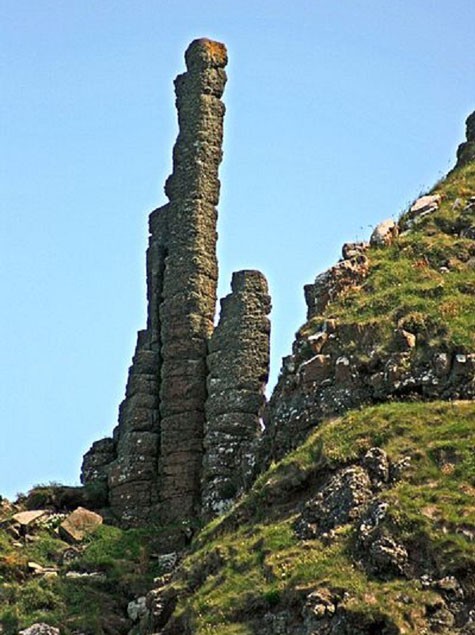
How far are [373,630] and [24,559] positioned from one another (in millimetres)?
17934

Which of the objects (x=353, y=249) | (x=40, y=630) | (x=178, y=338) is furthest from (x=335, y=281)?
(x=40, y=630)

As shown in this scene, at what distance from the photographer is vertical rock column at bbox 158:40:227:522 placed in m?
61.3

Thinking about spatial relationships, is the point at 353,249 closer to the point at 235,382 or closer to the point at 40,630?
the point at 235,382

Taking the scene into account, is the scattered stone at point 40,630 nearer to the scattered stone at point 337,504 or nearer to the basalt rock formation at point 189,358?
the basalt rock formation at point 189,358

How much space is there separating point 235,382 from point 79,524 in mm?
7130

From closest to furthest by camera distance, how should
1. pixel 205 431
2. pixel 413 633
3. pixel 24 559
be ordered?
pixel 413 633 → pixel 24 559 → pixel 205 431

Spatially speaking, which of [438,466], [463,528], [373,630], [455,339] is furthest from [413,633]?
[455,339]

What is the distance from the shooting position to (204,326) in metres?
63.8

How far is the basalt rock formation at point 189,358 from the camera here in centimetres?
6031

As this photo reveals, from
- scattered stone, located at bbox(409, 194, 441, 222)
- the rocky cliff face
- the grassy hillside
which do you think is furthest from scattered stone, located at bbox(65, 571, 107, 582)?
scattered stone, located at bbox(409, 194, 441, 222)

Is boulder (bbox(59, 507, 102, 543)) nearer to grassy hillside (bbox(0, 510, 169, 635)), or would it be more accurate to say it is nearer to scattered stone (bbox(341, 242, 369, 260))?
grassy hillside (bbox(0, 510, 169, 635))

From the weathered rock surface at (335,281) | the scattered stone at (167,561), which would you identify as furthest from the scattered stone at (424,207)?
the scattered stone at (167,561)

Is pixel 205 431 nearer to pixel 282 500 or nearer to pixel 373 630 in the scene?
pixel 282 500

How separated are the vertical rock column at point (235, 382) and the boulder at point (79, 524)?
13.0 ft
